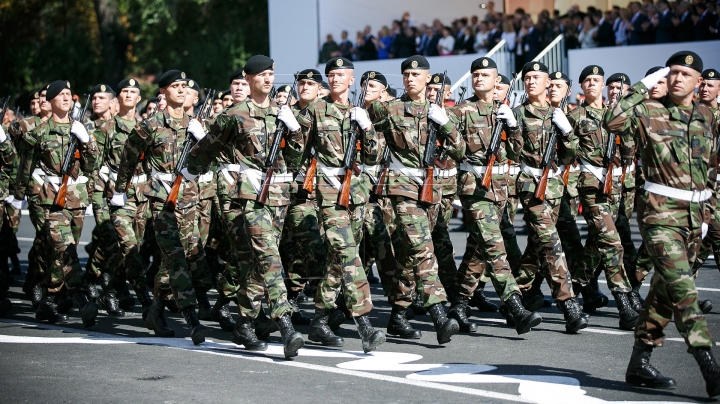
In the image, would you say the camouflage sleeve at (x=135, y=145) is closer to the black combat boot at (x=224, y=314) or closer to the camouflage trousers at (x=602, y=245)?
the black combat boot at (x=224, y=314)

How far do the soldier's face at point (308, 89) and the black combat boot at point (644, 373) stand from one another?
11.5 feet

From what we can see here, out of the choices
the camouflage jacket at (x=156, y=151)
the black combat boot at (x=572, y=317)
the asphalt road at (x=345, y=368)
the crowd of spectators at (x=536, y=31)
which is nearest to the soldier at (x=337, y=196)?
the asphalt road at (x=345, y=368)

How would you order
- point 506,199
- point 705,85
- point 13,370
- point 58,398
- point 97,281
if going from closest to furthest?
point 58,398 → point 13,370 → point 506,199 → point 705,85 → point 97,281

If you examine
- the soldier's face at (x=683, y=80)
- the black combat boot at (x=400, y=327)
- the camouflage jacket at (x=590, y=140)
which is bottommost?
the black combat boot at (x=400, y=327)

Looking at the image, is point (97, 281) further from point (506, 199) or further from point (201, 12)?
point (201, 12)

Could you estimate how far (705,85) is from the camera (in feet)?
33.8

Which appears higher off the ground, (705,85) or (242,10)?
(242,10)

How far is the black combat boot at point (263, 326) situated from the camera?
8.70 meters

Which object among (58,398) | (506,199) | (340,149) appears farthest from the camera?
(506,199)

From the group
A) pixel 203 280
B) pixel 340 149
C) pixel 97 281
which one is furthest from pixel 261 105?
pixel 97 281

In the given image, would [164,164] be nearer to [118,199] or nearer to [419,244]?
[118,199]

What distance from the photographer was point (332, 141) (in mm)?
8453

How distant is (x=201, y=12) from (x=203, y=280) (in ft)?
116

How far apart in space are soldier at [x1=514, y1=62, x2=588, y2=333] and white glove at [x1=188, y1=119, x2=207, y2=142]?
271 cm
